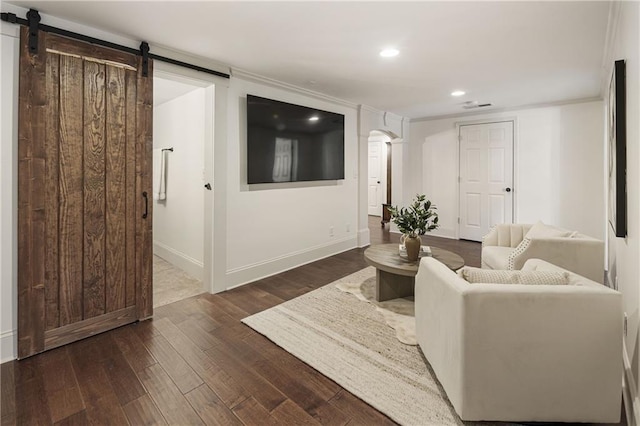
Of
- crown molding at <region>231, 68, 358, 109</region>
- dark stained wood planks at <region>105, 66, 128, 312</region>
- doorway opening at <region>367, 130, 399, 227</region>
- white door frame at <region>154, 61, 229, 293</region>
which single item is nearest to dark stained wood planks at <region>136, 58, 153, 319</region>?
dark stained wood planks at <region>105, 66, 128, 312</region>

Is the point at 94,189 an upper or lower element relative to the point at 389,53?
lower

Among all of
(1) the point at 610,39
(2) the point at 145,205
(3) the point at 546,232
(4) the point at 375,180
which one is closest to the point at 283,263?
(2) the point at 145,205

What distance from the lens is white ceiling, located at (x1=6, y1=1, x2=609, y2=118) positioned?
221 centimetres

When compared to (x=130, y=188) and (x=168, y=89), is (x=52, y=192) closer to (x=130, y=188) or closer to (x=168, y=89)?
(x=130, y=188)

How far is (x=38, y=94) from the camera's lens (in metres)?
2.16

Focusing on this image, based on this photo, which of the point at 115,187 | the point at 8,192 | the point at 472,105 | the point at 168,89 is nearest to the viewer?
the point at 8,192

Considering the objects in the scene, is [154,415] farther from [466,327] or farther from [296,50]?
[296,50]

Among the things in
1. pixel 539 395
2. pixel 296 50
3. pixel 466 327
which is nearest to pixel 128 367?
pixel 466 327

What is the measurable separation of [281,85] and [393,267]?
256cm

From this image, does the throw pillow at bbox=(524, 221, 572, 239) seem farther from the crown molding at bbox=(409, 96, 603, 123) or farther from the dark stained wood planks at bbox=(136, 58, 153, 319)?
the dark stained wood planks at bbox=(136, 58, 153, 319)

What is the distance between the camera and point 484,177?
583 centimetres

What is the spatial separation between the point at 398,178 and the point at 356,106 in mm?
2131

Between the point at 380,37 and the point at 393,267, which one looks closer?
the point at 380,37

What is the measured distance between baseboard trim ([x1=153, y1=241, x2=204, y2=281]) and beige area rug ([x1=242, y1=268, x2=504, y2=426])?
54.5 inches
